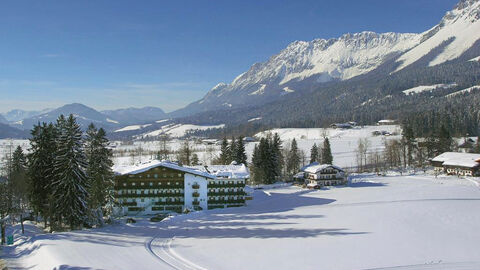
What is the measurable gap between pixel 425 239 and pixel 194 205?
3696cm

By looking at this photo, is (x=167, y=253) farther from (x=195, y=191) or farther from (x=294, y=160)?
(x=294, y=160)

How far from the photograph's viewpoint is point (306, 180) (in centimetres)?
9219

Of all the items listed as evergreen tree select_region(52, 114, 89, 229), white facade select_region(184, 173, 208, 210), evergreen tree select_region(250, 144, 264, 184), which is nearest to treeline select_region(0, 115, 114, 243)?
evergreen tree select_region(52, 114, 89, 229)

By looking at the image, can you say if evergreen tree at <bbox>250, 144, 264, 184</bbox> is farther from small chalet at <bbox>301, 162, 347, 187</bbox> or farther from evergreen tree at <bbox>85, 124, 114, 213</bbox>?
evergreen tree at <bbox>85, 124, 114, 213</bbox>

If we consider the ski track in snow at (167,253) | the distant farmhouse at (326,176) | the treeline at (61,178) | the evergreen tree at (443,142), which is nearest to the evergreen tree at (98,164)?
the treeline at (61,178)

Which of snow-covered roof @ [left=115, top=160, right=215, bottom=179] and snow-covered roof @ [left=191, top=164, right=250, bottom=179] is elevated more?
snow-covered roof @ [left=115, top=160, right=215, bottom=179]

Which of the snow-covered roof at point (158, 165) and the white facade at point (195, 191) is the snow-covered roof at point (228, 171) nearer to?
the snow-covered roof at point (158, 165)

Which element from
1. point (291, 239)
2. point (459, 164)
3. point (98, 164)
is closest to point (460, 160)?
point (459, 164)

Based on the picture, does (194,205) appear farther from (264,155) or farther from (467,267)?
(467,267)

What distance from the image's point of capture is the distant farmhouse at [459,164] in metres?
88.6

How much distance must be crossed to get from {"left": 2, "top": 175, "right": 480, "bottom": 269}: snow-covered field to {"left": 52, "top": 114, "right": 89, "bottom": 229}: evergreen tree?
3235 mm

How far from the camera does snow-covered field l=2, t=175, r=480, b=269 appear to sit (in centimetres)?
3284

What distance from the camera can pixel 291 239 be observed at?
1624 inches

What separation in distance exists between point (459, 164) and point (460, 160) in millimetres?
1841
